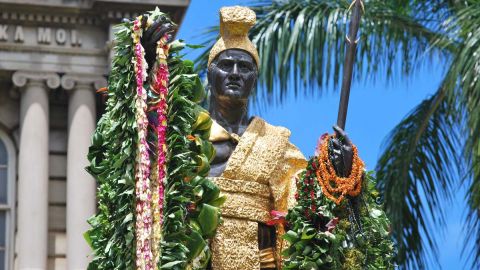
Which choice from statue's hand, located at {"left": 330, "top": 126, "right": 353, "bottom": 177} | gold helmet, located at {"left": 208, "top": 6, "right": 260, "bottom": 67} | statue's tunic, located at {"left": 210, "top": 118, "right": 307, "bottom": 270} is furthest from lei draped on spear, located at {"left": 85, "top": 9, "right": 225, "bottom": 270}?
gold helmet, located at {"left": 208, "top": 6, "right": 260, "bottom": 67}

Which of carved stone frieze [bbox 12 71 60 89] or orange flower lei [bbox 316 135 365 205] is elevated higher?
carved stone frieze [bbox 12 71 60 89]

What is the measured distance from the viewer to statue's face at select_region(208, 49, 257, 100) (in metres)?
14.8

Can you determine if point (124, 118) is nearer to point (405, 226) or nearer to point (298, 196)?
point (298, 196)

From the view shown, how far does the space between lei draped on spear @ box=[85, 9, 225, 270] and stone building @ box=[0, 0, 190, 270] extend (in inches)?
640

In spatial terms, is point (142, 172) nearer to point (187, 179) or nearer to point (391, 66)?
point (187, 179)

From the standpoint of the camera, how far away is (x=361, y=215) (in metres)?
14.4

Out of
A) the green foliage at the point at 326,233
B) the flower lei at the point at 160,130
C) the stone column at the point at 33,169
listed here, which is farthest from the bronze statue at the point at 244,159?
the stone column at the point at 33,169

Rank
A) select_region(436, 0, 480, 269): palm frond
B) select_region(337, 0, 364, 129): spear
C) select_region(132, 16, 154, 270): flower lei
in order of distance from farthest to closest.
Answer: select_region(436, 0, 480, 269): palm frond < select_region(337, 0, 364, 129): spear < select_region(132, 16, 154, 270): flower lei

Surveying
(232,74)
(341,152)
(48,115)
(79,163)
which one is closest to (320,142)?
(341,152)

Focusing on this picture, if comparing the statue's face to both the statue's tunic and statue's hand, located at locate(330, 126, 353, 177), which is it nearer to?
the statue's tunic

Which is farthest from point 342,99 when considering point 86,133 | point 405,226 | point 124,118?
point 86,133

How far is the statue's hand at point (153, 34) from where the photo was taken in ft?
44.6

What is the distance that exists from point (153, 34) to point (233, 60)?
139 cm

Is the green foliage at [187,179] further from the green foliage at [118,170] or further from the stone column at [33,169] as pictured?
the stone column at [33,169]
